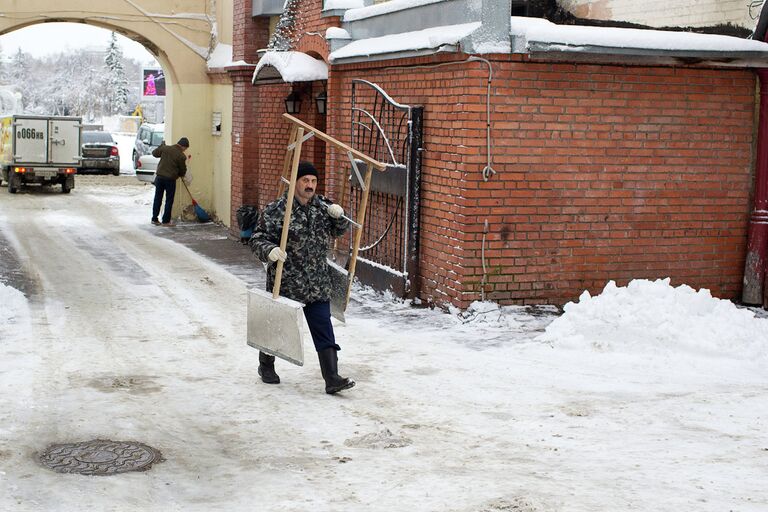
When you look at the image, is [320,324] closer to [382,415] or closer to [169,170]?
[382,415]

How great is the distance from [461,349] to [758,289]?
12.9 feet

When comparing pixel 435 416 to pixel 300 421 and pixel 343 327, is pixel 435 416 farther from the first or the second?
pixel 343 327

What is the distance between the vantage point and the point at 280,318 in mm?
7879

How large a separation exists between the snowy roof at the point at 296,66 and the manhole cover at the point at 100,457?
888 cm

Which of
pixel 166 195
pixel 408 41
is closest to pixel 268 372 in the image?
pixel 408 41

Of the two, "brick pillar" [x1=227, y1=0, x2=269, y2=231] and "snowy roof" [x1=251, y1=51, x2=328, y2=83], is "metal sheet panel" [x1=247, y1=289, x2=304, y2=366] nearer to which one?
"snowy roof" [x1=251, y1=51, x2=328, y2=83]

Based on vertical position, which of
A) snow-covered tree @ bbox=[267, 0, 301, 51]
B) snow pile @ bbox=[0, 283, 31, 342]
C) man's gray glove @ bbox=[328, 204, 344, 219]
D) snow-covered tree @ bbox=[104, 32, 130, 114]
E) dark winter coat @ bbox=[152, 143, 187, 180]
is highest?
snow-covered tree @ bbox=[104, 32, 130, 114]

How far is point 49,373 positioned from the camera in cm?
844

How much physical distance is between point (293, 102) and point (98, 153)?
2006 cm

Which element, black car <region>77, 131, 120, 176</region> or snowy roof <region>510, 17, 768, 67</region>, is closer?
snowy roof <region>510, 17, 768, 67</region>

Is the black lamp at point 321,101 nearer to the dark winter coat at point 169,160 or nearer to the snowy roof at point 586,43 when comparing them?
the snowy roof at point 586,43

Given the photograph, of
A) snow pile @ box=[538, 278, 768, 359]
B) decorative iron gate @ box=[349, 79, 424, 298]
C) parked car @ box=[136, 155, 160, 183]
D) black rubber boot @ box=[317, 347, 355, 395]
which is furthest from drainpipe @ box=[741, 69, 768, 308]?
parked car @ box=[136, 155, 160, 183]

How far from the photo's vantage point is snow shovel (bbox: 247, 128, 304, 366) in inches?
304

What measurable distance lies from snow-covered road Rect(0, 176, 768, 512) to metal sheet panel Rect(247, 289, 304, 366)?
339mm
